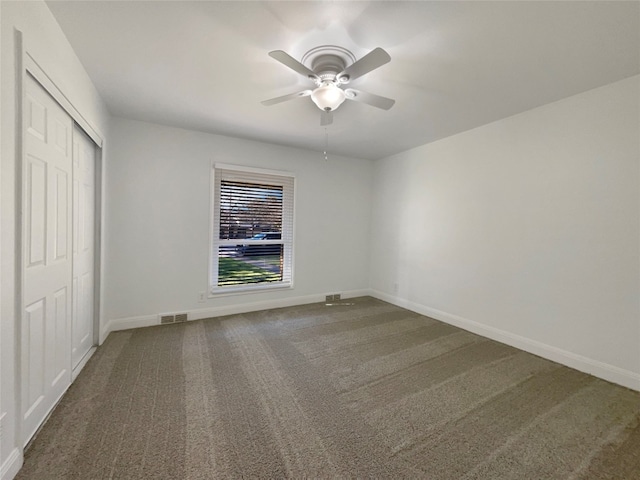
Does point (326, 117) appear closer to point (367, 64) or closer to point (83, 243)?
point (367, 64)

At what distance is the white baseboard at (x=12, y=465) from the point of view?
3.84 feet

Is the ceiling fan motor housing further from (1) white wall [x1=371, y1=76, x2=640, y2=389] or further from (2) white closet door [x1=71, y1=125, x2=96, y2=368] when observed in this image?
(1) white wall [x1=371, y1=76, x2=640, y2=389]

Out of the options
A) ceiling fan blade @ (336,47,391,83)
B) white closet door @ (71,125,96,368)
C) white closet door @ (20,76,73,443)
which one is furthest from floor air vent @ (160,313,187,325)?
ceiling fan blade @ (336,47,391,83)

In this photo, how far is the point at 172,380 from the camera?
2064 millimetres

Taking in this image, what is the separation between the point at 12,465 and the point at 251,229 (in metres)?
2.87

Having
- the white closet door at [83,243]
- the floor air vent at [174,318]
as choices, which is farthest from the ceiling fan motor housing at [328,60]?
the floor air vent at [174,318]

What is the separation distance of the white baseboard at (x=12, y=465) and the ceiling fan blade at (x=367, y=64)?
272cm

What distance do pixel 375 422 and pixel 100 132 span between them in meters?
3.41

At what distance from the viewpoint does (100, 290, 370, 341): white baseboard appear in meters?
2.98

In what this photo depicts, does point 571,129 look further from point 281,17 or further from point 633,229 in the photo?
A: point 281,17

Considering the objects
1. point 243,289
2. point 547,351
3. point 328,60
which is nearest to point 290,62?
point 328,60

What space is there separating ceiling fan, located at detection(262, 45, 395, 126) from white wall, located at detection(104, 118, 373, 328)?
Answer: 1.38 meters

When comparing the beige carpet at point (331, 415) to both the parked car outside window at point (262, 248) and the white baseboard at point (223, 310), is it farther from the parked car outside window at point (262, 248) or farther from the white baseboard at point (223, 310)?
the parked car outside window at point (262, 248)

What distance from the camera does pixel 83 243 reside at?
2.28 m
